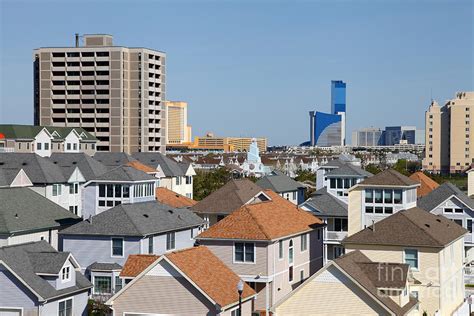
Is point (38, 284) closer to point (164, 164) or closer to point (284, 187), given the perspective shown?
point (284, 187)

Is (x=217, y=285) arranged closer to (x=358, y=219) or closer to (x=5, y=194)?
(x=358, y=219)

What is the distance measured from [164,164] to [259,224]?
45.4 metres

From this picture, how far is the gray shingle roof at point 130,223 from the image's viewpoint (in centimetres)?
4522

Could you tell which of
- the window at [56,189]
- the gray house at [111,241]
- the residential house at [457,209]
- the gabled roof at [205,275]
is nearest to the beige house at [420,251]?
the gabled roof at [205,275]

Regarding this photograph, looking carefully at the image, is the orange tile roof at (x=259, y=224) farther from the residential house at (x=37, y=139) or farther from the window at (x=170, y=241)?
the residential house at (x=37, y=139)

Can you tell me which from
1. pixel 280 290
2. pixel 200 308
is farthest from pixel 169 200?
pixel 200 308

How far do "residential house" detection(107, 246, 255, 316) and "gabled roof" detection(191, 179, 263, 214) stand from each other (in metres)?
21.2

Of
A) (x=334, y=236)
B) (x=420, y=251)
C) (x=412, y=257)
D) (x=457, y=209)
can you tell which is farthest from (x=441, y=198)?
(x=420, y=251)

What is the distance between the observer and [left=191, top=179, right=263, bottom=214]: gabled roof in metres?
56.5

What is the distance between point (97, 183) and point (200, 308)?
888 inches

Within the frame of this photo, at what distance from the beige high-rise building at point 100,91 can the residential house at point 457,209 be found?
91.1 m

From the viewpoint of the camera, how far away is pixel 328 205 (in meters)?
56.6

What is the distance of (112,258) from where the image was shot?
4503 cm

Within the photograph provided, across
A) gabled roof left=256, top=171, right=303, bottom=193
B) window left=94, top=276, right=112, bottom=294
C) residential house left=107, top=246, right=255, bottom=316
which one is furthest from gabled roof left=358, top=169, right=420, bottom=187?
gabled roof left=256, top=171, right=303, bottom=193
